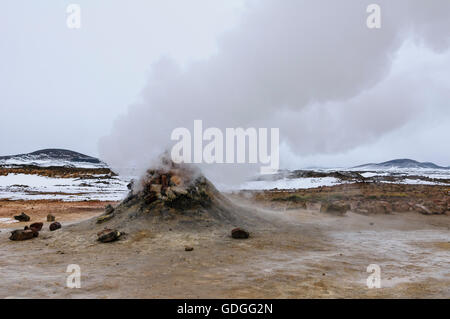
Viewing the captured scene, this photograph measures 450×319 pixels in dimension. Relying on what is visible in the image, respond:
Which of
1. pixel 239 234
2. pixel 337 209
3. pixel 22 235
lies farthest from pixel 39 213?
pixel 337 209

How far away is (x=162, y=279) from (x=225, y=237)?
10.6 feet

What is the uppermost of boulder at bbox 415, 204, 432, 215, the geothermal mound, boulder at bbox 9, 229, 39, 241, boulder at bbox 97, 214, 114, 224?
the geothermal mound

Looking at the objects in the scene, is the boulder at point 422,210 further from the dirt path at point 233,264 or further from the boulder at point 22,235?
the boulder at point 22,235

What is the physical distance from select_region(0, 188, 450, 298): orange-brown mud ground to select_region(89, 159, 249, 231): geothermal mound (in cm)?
53

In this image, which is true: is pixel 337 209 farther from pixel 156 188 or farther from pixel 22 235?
pixel 22 235

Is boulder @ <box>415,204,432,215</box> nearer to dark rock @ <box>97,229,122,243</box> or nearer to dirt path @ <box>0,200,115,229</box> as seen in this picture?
dark rock @ <box>97,229,122,243</box>

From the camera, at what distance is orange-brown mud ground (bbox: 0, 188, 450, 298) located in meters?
4.15

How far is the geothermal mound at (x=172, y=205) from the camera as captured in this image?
8.52 m

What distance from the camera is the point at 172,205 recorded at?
354 inches

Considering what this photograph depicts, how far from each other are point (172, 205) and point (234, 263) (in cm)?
388

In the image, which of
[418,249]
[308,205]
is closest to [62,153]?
[308,205]
